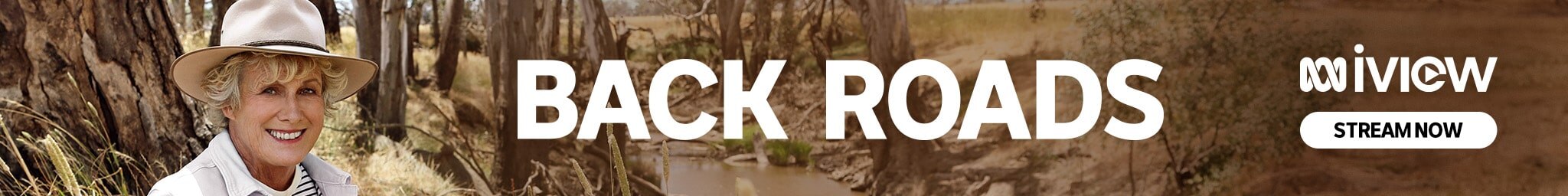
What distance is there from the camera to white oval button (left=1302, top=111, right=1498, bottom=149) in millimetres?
3822

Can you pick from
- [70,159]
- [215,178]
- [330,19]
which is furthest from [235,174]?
[330,19]

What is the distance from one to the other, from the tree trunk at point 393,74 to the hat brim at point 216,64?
2463 millimetres

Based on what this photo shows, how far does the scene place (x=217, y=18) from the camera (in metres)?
3.61

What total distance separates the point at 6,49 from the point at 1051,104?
2.62 m

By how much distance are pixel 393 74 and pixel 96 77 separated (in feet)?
5.24

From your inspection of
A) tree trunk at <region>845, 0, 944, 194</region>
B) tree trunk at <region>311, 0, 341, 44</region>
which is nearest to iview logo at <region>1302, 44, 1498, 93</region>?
tree trunk at <region>845, 0, 944, 194</region>

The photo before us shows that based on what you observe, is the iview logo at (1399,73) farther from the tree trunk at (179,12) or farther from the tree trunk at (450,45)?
the tree trunk at (179,12)

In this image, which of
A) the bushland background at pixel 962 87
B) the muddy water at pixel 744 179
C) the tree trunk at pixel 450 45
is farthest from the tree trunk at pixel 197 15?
the muddy water at pixel 744 179

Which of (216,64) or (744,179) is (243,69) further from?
(744,179)

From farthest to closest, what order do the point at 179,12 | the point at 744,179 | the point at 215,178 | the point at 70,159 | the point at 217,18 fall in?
the point at 744,179
the point at 179,12
the point at 217,18
the point at 70,159
the point at 215,178

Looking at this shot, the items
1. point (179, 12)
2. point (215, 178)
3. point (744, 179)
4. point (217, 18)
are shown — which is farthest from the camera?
point (744, 179)

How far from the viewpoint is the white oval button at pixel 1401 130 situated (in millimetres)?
3822

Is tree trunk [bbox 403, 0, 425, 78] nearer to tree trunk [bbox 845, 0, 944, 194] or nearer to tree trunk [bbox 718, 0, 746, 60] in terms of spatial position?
tree trunk [bbox 718, 0, 746, 60]

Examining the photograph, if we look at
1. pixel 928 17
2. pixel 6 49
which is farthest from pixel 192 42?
pixel 928 17
